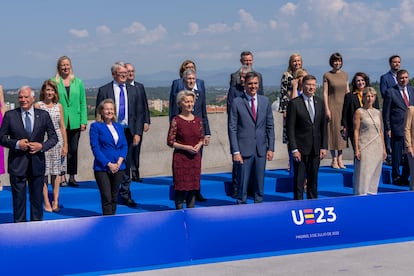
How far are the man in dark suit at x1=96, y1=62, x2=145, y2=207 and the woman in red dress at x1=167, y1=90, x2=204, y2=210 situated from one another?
3.24 ft

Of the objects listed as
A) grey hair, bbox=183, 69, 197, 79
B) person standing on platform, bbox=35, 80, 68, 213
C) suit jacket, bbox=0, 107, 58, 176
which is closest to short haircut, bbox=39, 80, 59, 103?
person standing on platform, bbox=35, 80, 68, 213

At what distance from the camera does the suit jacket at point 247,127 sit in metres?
8.07

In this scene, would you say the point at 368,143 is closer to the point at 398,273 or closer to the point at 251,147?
the point at 251,147

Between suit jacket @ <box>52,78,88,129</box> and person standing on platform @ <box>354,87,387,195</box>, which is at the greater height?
suit jacket @ <box>52,78,88,129</box>

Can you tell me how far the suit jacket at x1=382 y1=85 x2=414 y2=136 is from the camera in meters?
9.93

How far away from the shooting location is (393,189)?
1010cm

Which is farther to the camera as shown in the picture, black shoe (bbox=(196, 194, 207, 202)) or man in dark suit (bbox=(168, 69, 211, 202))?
black shoe (bbox=(196, 194, 207, 202))

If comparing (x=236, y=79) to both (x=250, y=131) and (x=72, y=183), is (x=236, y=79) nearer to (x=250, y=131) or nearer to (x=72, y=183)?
(x=250, y=131)

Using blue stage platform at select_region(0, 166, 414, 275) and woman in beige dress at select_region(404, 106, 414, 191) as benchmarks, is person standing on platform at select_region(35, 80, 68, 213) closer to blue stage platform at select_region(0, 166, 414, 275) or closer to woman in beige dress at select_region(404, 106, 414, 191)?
blue stage platform at select_region(0, 166, 414, 275)

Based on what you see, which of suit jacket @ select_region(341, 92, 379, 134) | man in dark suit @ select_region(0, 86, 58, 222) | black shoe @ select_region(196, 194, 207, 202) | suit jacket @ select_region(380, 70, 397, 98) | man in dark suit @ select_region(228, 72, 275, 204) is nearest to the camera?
man in dark suit @ select_region(0, 86, 58, 222)

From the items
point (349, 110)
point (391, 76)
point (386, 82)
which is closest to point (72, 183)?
point (349, 110)

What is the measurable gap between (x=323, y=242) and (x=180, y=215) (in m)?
1.48

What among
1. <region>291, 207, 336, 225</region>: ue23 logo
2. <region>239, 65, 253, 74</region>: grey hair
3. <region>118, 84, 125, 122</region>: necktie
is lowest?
<region>291, 207, 336, 225</region>: ue23 logo

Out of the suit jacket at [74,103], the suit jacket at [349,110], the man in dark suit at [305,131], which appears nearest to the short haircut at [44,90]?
the suit jacket at [74,103]
